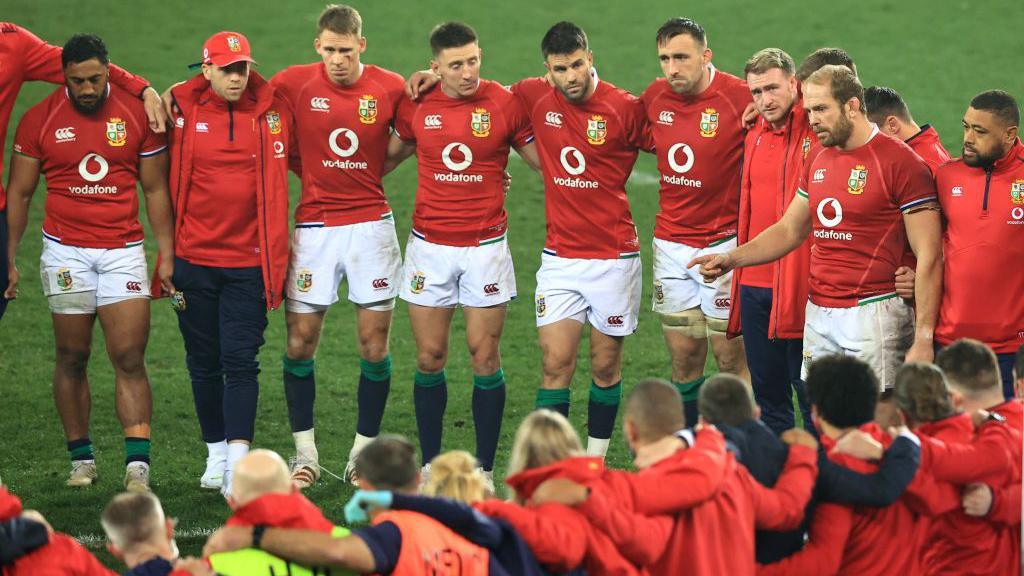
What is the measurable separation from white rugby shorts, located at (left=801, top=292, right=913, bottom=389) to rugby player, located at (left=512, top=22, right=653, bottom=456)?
143 centimetres

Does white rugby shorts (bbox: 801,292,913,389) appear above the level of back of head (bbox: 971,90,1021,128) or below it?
below

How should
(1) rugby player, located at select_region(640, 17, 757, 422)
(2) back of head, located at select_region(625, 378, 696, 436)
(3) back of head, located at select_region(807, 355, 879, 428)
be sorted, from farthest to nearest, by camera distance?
1. (1) rugby player, located at select_region(640, 17, 757, 422)
2. (3) back of head, located at select_region(807, 355, 879, 428)
3. (2) back of head, located at select_region(625, 378, 696, 436)

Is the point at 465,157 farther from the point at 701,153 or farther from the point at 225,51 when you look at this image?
the point at 225,51

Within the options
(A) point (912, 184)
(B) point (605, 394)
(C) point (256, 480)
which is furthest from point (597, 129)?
(C) point (256, 480)

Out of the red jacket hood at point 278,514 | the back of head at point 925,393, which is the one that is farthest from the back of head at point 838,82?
the red jacket hood at point 278,514

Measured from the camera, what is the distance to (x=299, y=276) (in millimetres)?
8398

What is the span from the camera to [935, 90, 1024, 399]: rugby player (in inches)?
268

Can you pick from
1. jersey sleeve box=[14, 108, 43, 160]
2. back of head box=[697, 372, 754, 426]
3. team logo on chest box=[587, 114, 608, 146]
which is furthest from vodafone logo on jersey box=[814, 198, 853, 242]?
jersey sleeve box=[14, 108, 43, 160]

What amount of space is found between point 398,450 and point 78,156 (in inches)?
159

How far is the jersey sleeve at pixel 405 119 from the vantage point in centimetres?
840

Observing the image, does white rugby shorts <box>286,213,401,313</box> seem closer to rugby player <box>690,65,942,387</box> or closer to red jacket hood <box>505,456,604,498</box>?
rugby player <box>690,65,942,387</box>

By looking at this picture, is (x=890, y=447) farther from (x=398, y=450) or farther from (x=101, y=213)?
(x=101, y=213)

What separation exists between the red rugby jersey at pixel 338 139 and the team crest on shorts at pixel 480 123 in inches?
21.7

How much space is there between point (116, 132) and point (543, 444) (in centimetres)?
425
